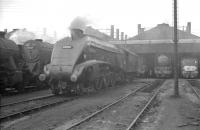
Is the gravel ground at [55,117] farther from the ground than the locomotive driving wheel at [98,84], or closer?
closer

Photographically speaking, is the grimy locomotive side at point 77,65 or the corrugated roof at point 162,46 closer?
the grimy locomotive side at point 77,65

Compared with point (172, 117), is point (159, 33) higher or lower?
higher

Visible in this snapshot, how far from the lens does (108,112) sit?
9.20m

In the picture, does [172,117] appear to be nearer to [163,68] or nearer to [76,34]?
[76,34]

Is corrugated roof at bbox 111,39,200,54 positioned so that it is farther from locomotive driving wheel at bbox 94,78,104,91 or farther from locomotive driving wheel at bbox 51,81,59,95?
locomotive driving wheel at bbox 51,81,59,95

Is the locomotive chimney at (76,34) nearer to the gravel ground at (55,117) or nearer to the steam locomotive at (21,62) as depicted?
the steam locomotive at (21,62)

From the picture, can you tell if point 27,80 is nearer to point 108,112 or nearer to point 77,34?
point 77,34

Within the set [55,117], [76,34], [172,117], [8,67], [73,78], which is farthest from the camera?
[8,67]

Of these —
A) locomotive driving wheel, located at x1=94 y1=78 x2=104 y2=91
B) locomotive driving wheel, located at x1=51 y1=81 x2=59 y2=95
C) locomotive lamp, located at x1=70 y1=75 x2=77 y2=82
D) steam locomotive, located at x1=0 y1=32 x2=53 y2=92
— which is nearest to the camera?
locomotive lamp, located at x1=70 y1=75 x2=77 y2=82

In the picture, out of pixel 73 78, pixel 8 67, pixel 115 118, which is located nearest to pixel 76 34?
pixel 73 78

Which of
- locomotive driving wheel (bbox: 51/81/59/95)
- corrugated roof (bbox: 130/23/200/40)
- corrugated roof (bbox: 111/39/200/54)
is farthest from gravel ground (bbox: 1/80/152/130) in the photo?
corrugated roof (bbox: 130/23/200/40)

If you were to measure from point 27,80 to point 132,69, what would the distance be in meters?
10.4

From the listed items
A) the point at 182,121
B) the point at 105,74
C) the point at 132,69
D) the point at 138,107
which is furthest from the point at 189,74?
the point at 182,121

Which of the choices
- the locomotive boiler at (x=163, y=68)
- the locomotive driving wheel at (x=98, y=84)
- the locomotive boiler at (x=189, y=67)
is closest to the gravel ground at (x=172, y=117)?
the locomotive driving wheel at (x=98, y=84)
